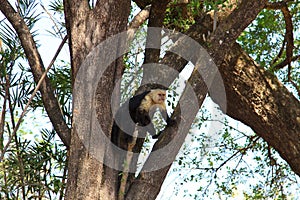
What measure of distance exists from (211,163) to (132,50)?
6.16ft

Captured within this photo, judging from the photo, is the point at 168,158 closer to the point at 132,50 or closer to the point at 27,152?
the point at 27,152

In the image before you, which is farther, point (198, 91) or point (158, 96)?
point (158, 96)

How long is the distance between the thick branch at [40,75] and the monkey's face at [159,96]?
999 millimetres

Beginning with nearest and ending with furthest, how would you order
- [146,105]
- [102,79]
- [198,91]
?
[102,79] < [198,91] < [146,105]

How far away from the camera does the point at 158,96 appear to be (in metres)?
4.81

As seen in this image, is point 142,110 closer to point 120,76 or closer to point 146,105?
point 146,105

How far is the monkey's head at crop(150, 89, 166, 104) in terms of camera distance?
15.7 feet

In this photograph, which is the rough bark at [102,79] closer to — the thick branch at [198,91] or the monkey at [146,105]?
the thick branch at [198,91]

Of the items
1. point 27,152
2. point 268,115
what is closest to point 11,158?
point 27,152

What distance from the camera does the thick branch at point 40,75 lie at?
4.10 metres

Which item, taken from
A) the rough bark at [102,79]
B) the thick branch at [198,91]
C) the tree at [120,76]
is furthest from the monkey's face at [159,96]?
the rough bark at [102,79]

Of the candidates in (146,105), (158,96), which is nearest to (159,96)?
(158,96)

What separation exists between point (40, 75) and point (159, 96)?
1175mm

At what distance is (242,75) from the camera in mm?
5742
